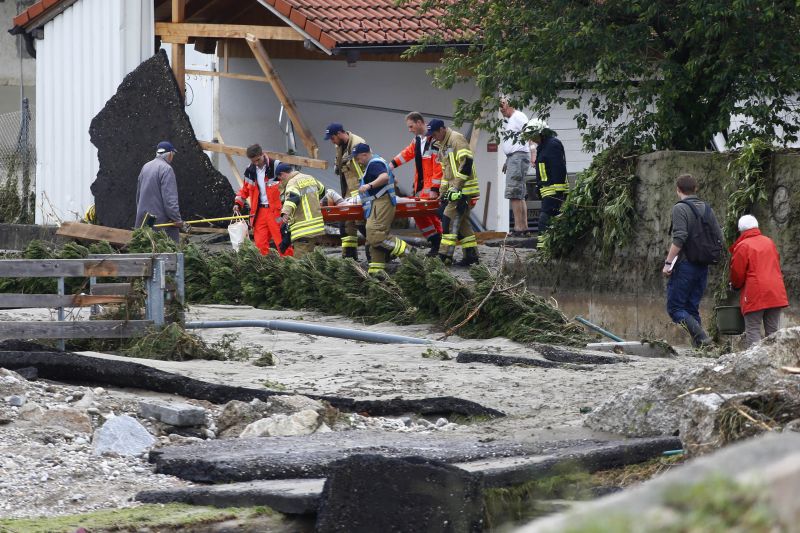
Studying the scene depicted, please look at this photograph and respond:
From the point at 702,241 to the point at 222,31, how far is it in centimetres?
1069

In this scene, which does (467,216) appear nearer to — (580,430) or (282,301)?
(282,301)

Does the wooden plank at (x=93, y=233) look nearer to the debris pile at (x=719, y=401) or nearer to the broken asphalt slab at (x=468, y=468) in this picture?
the broken asphalt slab at (x=468, y=468)

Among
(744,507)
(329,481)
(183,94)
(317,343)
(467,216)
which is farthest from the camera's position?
(183,94)

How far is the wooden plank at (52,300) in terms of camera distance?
428 inches

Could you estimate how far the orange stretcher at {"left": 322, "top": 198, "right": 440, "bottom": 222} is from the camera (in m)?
17.2

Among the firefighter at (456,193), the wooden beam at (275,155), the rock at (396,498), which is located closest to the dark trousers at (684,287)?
the firefighter at (456,193)

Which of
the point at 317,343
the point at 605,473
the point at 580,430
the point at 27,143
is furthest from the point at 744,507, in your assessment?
the point at 27,143

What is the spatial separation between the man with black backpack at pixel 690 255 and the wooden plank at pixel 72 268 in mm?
4961

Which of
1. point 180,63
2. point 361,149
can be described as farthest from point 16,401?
point 180,63

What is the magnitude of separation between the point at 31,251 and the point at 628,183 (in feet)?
23.3

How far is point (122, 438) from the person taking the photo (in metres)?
7.53

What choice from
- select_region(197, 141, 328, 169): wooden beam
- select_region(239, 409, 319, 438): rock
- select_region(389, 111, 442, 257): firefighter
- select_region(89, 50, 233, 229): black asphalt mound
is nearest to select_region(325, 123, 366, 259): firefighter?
select_region(389, 111, 442, 257): firefighter

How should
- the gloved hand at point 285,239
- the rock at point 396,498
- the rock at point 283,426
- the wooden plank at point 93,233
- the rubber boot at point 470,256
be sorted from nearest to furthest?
1. the rock at point 396,498
2. the rock at point 283,426
3. the rubber boot at point 470,256
4. the gloved hand at point 285,239
5. the wooden plank at point 93,233

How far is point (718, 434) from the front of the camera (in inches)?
228
